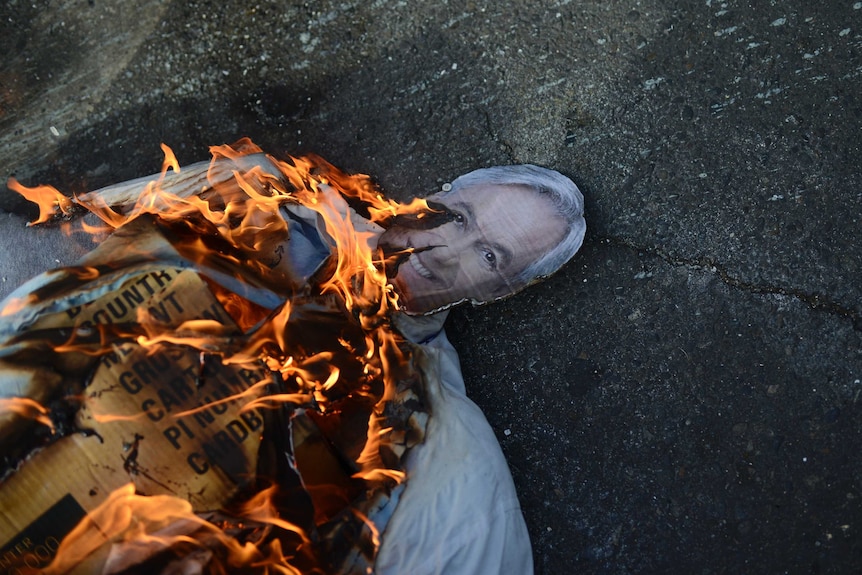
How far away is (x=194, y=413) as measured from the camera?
1.44m

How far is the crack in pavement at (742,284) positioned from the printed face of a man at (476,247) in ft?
0.80

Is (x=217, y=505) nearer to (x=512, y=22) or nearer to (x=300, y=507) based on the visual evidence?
(x=300, y=507)

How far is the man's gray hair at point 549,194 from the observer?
201 cm

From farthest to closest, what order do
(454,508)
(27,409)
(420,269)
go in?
(420,269), (454,508), (27,409)

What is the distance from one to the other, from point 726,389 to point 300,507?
53.6 inches

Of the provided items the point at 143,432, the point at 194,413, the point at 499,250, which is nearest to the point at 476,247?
the point at 499,250

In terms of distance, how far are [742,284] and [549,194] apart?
2.23ft

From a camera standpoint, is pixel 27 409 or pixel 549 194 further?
pixel 549 194

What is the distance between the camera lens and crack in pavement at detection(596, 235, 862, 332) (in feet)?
6.45

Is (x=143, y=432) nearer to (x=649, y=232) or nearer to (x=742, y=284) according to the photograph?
(x=649, y=232)

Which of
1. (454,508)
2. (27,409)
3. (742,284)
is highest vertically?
(27,409)

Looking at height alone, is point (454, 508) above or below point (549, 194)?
below

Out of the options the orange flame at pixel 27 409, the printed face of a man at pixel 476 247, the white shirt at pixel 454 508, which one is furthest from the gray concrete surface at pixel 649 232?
the orange flame at pixel 27 409

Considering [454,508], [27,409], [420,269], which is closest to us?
[27,409]
